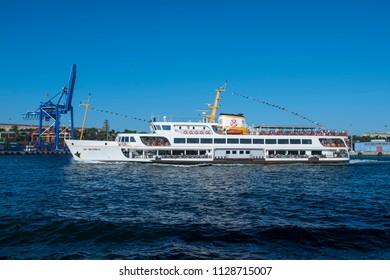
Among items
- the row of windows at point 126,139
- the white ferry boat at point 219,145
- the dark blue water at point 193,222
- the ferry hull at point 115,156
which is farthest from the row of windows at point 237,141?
the dark blue water at point 193,222

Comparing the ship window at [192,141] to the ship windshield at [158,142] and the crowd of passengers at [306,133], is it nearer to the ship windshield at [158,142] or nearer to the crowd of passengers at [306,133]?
the ship windshield at [158,142]

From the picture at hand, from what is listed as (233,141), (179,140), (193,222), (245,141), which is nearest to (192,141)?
(179,140)

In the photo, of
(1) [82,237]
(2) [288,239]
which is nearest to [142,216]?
(1) [82,237]

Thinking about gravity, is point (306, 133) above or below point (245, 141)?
above

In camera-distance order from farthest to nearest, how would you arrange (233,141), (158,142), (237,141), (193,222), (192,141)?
1. (237,141)
2. (233,141)
3. (192,141)
4. (158,142)
5. (193,222)

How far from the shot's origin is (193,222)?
1262 centimetres

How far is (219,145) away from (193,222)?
2954 cm

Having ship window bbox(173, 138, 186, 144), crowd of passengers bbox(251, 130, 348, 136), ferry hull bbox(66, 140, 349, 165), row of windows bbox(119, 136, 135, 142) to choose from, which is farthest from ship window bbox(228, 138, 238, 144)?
row of windows bbox(119, 136, 135, 142)

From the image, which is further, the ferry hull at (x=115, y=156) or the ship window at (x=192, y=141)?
the ship window at (x=192, y=141)

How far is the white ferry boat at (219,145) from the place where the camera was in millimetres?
40062

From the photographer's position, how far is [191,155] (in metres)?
41.1

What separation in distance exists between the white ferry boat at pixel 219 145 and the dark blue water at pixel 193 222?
1774 centimetres

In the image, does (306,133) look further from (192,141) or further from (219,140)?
(192,141)

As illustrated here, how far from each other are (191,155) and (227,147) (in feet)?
16.0
